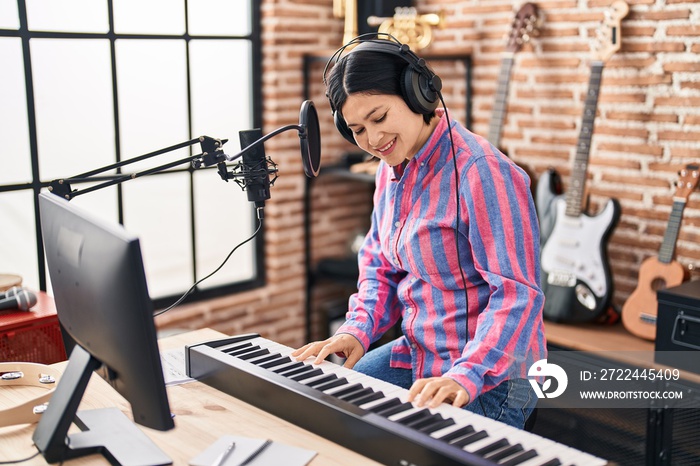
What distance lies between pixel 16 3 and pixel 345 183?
1.82 m

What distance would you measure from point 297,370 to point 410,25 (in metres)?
2.23

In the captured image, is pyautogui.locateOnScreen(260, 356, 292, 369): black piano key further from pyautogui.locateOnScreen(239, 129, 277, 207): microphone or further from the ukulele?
the ukulele

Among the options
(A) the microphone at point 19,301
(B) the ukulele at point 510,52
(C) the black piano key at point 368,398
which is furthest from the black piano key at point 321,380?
(B) the ukulele at point 510,52

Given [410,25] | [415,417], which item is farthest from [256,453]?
[410,25]

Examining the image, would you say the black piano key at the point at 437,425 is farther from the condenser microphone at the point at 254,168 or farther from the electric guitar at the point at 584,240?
the electric guitar at the point at 584,240

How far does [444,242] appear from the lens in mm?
1758

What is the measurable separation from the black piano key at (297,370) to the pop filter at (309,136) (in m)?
0.42

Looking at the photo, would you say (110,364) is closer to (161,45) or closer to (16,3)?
(16,3)

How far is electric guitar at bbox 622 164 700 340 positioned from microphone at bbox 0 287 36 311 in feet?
6.82

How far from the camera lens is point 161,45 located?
329 cm

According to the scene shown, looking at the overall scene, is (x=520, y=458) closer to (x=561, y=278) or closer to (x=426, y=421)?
(x=426, y=421)

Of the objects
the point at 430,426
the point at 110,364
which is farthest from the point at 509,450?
the point at 110,364

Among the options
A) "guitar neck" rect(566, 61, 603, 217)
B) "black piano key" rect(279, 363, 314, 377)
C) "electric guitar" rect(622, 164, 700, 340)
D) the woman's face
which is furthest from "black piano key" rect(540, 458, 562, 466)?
"guitar neck" rect(566, 61, 603, 217)

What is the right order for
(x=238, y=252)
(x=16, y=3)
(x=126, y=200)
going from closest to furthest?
(x=16, y=3)
(x=126, y=200)
(x=238, y=252)
